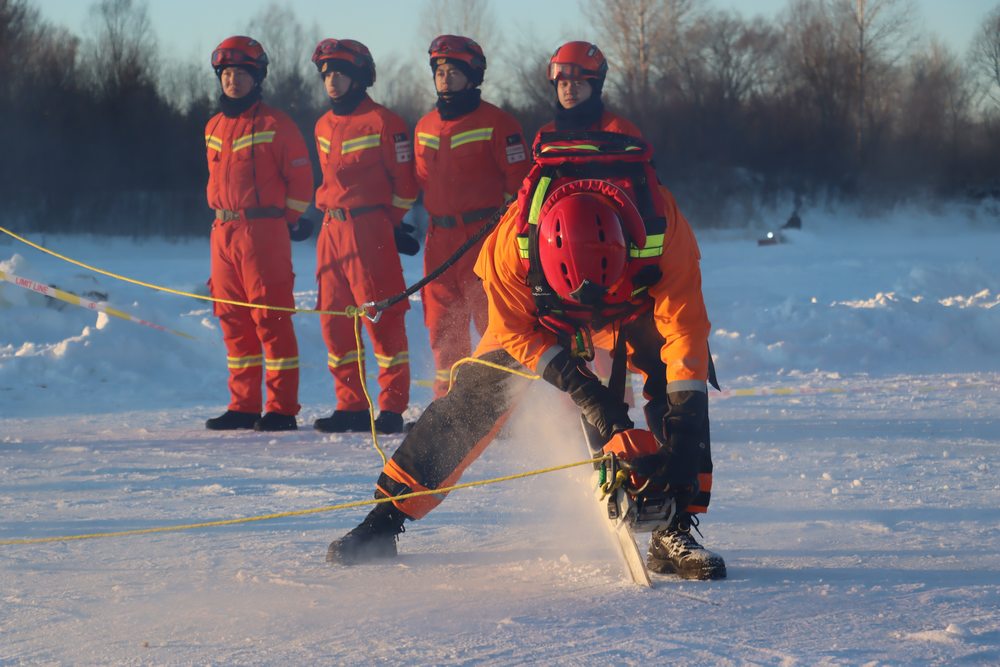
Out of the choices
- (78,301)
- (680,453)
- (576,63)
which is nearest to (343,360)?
(576,63)

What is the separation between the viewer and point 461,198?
6.71 m

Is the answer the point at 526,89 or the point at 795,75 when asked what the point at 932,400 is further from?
the point at 795,75

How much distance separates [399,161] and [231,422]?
5.69 ft

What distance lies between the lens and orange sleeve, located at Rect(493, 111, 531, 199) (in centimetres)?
663

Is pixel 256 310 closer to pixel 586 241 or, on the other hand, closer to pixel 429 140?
pixel 429 140

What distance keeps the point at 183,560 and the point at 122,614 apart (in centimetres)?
66

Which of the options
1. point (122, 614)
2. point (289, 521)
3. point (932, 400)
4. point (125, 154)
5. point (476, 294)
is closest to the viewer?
point (122, 614)

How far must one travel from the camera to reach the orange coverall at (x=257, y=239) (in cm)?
698

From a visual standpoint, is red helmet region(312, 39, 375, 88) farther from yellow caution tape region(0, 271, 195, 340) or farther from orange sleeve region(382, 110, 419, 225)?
yellow caution tape region(0, 271, 195, 340)

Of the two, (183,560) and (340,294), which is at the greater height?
(340,294)

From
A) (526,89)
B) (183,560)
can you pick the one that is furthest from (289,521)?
(526,89)

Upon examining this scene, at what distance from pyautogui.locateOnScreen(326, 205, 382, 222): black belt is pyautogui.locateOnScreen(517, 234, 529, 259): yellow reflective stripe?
3.33 meters

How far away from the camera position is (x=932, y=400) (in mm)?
7863

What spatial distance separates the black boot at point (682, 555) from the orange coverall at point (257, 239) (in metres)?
3.62
